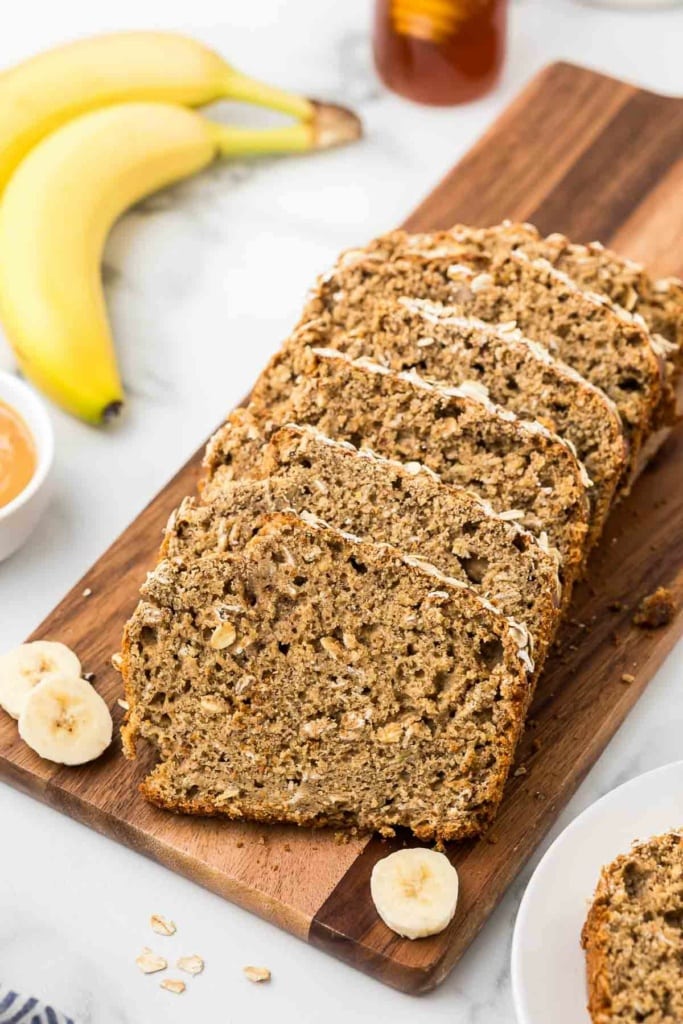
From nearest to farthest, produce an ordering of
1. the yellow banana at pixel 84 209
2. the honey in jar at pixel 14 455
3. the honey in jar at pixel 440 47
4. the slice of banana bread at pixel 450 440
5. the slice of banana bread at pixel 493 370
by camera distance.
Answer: the slice of banana bread at pixel 450 440, the slice of banana bread at pixel 493 370, the honey in jar at pixel 14 455, the yellow banana at pixel 84 209, the honey in jar at pixel 440 47

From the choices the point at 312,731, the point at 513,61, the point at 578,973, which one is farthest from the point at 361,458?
the point at 513,61

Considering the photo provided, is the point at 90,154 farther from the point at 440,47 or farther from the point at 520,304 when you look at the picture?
the point at 520,304

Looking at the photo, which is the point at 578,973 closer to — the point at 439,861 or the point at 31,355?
the point at 439,861

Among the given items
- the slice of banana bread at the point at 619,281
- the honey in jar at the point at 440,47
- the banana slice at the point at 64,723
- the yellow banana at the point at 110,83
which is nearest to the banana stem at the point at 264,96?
the yellow banana at the point at 110,83

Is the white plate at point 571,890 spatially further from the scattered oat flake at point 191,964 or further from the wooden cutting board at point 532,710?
the scattered oat flake at point 191,964

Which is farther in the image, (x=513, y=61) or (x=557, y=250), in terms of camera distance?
(x=513, y=61)

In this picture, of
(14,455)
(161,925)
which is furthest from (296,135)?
(161,925)
